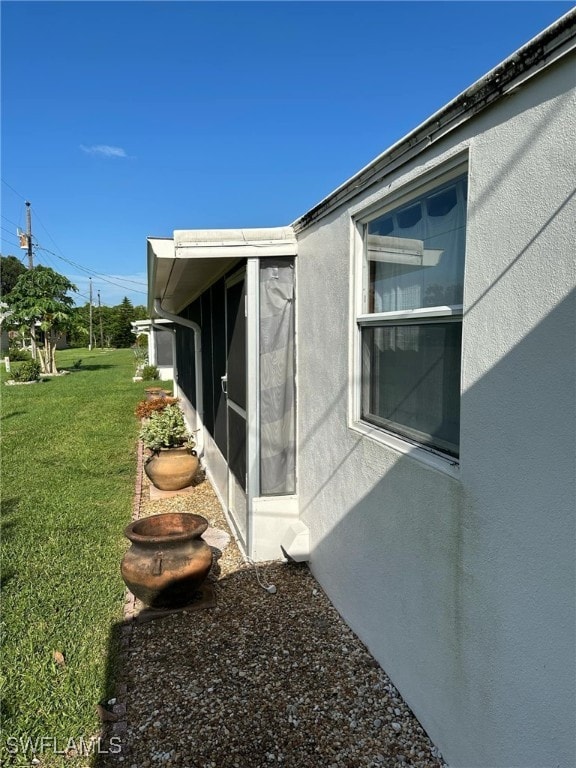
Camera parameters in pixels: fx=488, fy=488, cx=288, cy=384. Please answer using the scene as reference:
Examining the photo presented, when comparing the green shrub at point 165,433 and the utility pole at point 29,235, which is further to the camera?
the utility pole at point 29,235

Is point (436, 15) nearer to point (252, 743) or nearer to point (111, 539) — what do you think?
point (252, 743)

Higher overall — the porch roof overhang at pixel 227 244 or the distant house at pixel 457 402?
the porch roof overhang at pixel 227 244

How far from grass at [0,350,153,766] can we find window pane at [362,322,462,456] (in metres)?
2.16

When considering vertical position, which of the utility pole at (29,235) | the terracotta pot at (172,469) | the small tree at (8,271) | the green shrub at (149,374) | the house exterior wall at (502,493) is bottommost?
the terracotta pot at (172,469)

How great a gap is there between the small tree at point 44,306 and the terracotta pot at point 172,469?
64.1 feet

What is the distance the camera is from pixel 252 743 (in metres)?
2.31

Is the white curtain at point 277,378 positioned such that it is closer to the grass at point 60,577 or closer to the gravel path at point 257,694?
the gravel path at point 257,694

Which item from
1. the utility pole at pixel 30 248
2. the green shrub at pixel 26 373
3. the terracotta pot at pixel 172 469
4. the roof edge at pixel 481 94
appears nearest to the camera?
the roof edge at pixel 481 94

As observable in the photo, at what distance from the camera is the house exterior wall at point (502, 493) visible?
4.77ft

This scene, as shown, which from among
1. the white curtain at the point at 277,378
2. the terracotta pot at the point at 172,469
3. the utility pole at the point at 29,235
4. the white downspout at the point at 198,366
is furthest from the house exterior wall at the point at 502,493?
the utility pole at the point at 29,235

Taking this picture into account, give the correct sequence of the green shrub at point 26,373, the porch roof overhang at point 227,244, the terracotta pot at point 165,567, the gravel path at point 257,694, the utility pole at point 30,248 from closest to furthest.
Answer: the gravel path at point 257,694 < the terracotta pot at point 165,567 < the porch roof overhang at point 227,244 < the green shrub at point 26,373 < the utility pole at point 30,248

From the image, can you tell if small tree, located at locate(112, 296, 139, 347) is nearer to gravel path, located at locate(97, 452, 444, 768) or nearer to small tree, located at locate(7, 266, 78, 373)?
small tree, located at locate(7, 266, 78, 373)

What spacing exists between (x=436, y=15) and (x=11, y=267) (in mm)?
77408

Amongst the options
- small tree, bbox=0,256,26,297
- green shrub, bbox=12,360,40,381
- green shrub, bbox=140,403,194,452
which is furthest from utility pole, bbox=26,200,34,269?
small tree, bbox=0,256,26,297
